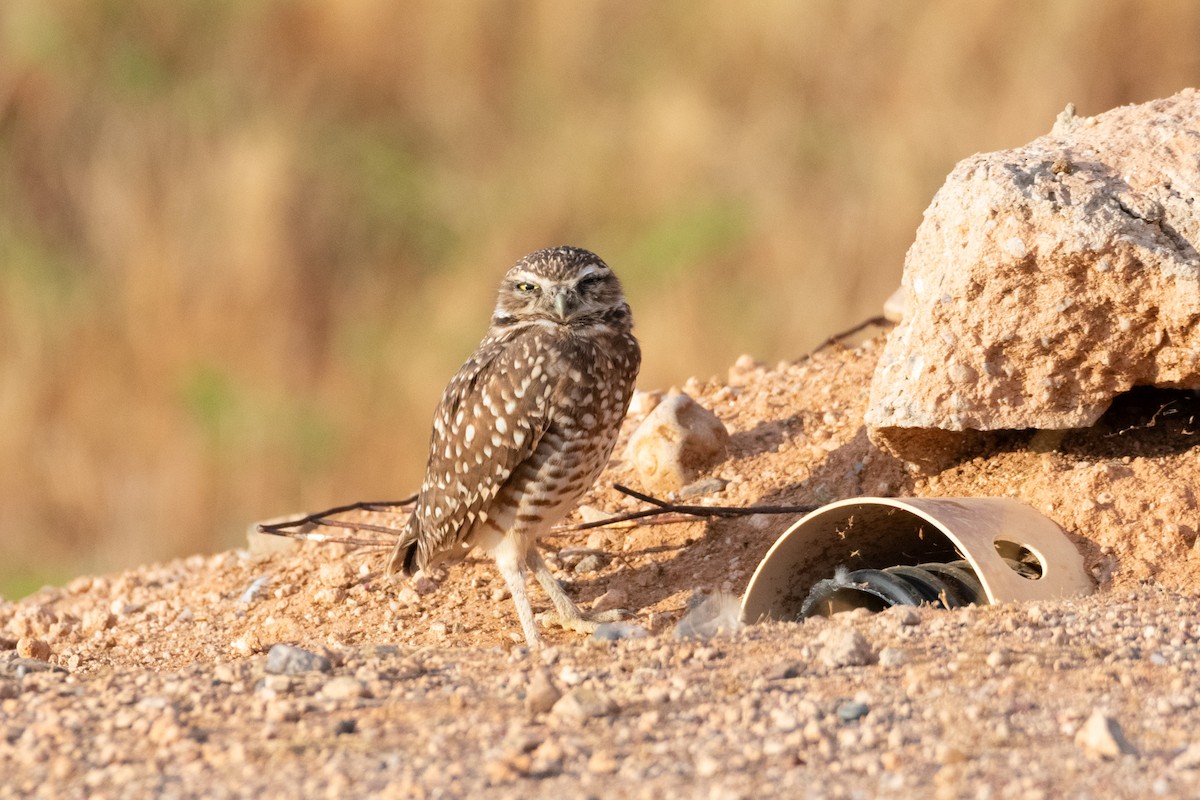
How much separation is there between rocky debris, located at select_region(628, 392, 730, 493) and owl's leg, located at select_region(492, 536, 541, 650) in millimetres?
832

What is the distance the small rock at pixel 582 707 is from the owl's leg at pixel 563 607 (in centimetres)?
208

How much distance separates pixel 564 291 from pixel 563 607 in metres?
1.20

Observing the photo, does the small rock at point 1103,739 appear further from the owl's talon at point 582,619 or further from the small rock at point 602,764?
the owl's talon at point 582,619

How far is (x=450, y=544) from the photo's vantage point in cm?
561

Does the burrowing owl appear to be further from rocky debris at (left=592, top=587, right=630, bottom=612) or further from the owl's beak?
rocky debris at (left=592, top=587, right=630, bottom=612)

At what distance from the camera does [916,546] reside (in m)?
5.32

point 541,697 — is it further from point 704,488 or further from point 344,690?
point 704,488

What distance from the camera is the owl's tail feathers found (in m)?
5.81

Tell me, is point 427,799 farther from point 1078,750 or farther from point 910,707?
point 1078,750

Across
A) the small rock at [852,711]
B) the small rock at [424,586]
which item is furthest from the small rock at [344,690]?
the small rock at [424,586]

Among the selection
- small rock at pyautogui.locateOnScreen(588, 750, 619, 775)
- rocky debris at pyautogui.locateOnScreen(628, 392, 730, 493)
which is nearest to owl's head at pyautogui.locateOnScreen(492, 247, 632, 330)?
rocky debris at pyautogui.locateOnScreen(628, 392, 730, 493)

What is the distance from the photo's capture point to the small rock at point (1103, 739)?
2953 mm

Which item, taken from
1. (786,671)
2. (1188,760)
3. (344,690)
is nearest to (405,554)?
(344,690)

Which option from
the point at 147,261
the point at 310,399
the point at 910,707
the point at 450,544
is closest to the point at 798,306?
the point at 310,399
